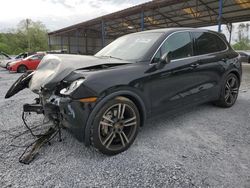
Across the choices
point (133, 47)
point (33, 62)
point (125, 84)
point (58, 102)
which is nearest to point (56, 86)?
point (58, 102)

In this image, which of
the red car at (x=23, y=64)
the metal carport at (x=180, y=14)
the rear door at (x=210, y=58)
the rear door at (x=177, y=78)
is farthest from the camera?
the metal carport at (x=180, y=14)

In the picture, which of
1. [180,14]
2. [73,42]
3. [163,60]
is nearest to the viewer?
[163,60]

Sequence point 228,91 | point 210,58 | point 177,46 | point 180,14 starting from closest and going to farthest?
point 177,46
point 210,58
point 228,91
point 180,14

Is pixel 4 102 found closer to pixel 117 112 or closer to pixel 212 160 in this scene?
pixel 117 112

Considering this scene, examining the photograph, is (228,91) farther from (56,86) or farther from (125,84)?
(56,86)

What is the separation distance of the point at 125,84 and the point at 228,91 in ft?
9.38

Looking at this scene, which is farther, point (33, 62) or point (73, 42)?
point (73, 42)

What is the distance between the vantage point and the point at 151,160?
7.77 ft

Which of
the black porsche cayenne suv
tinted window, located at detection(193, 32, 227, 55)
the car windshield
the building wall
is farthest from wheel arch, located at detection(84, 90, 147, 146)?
the building wall

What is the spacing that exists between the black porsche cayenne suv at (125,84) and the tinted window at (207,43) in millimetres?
20

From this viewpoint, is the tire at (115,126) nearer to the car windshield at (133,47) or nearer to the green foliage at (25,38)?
the car windshield at (133,47)

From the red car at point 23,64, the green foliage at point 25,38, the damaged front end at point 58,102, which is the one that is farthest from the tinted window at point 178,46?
the green foliage at point 25,38

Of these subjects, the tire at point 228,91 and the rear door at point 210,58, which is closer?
the rear door at point 210,58

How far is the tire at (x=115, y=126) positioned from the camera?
2.31 metres
